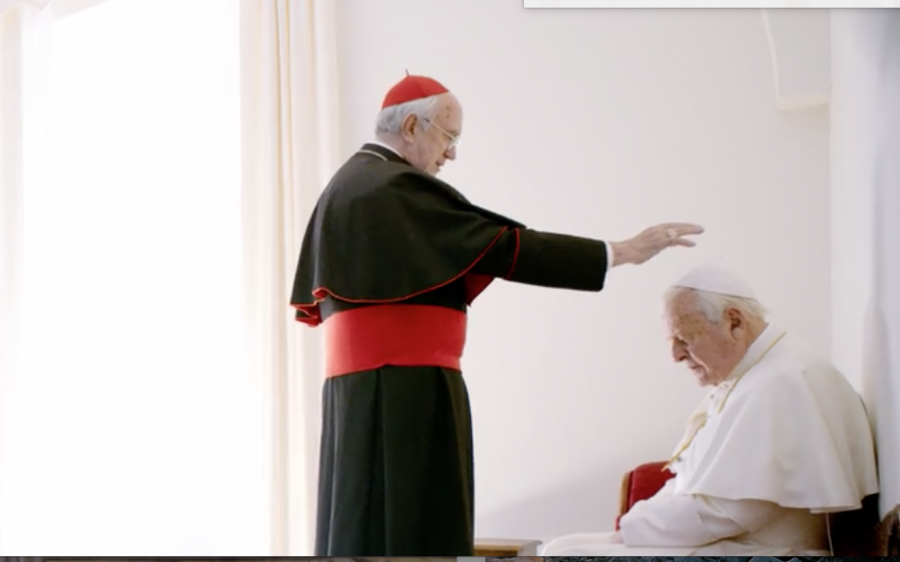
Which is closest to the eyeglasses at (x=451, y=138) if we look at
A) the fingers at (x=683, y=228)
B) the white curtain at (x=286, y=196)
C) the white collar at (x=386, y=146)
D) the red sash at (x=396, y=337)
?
the white collar at (x=386, y=146)

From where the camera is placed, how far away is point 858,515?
3227mm

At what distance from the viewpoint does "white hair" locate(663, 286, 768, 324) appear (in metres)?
3.29

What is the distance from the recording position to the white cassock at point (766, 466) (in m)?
3.22

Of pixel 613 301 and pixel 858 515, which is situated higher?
pixel 613 301

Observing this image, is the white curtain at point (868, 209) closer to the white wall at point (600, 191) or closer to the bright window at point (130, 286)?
the white wall at point (600, 191)

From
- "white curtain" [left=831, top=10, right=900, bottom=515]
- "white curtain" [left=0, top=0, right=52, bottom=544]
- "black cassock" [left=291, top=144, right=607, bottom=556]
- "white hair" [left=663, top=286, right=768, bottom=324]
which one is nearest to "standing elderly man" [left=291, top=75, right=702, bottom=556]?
"black cassock" [left=291, top=144, right=607, bottom=556]

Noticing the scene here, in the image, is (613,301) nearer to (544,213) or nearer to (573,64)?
(544,213)

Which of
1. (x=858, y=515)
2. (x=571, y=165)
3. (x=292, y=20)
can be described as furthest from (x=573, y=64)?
(x=858, y=515)

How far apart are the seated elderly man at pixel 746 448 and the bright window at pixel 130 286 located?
3.52ft

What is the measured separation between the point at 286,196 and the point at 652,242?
3.16ft

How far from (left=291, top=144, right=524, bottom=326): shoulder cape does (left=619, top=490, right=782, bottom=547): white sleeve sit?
696 mm

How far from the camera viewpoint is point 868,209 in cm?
325

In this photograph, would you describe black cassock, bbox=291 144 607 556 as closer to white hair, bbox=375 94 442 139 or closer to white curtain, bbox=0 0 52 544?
white hair, bbox=375 94 442 139

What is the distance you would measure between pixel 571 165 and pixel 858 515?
1.13 metres
